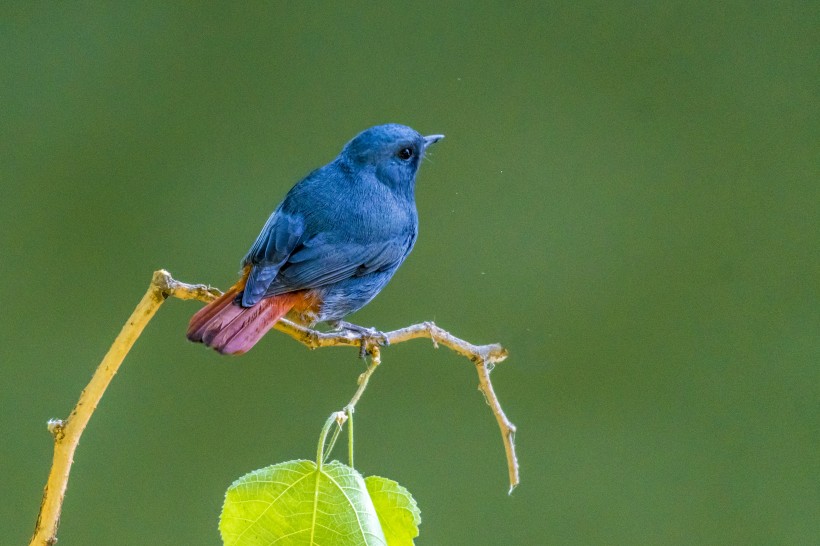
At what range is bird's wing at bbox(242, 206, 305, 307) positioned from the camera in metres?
1.30

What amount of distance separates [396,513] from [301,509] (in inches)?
4.3

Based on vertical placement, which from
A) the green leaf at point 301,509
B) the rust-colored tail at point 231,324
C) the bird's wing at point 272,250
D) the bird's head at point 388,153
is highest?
the bird's head at point 388,153

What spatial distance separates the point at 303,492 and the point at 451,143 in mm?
2177

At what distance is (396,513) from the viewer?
100cm

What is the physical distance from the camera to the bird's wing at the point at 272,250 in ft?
4.28

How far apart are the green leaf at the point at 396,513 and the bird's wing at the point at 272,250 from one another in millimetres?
379

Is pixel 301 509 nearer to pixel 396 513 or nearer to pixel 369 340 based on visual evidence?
pixel 396 513

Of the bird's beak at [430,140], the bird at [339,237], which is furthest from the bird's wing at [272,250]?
the bird's beak at [430,140]

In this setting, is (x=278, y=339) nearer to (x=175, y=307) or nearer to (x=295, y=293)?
(x=175, y=307)

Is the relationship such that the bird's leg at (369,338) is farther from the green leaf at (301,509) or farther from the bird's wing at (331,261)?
the green leaf at (301,509)

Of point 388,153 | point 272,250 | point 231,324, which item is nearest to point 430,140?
point 388,153

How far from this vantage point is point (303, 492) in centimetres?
97

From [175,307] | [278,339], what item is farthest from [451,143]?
[175,307]

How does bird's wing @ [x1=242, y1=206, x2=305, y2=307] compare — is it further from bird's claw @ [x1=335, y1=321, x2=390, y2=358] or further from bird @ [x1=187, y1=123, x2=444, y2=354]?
bird's claw @ [x1=335, y1=321, x2=390, y2=358]
